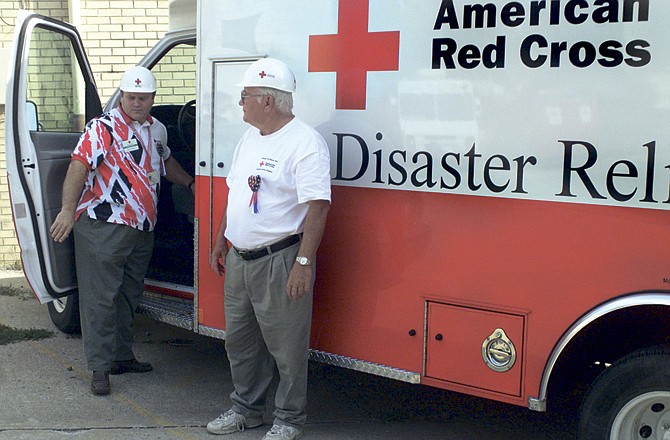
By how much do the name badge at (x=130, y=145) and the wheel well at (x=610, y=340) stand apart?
8.12ft

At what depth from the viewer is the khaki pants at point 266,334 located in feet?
13.0

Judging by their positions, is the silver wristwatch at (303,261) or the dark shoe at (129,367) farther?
the dark shoe at (129,367)

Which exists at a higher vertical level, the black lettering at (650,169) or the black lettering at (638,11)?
the black lettering at (638,11)

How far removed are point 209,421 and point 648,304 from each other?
7.41ft

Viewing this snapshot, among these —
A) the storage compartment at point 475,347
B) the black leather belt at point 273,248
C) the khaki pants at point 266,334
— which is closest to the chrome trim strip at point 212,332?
the khaki pants at point 266,334

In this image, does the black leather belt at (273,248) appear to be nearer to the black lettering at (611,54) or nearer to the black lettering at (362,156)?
the black lettering at (362,156)

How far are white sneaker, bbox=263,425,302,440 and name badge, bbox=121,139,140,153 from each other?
5.43ft

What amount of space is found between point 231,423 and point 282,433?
0.99ft

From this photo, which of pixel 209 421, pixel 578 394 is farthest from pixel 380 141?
pixel 578 394

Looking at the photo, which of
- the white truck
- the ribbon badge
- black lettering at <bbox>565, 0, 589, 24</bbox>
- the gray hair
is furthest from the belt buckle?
black lettering at <bbox>565, 0, 589, 24</bbox>

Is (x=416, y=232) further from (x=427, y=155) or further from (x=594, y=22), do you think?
(x=594, y=22)

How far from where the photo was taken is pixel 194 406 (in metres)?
4.66

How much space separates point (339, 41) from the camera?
12.9ft

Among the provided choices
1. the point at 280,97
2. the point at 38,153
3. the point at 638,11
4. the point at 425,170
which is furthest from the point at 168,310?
the point at 638,11
